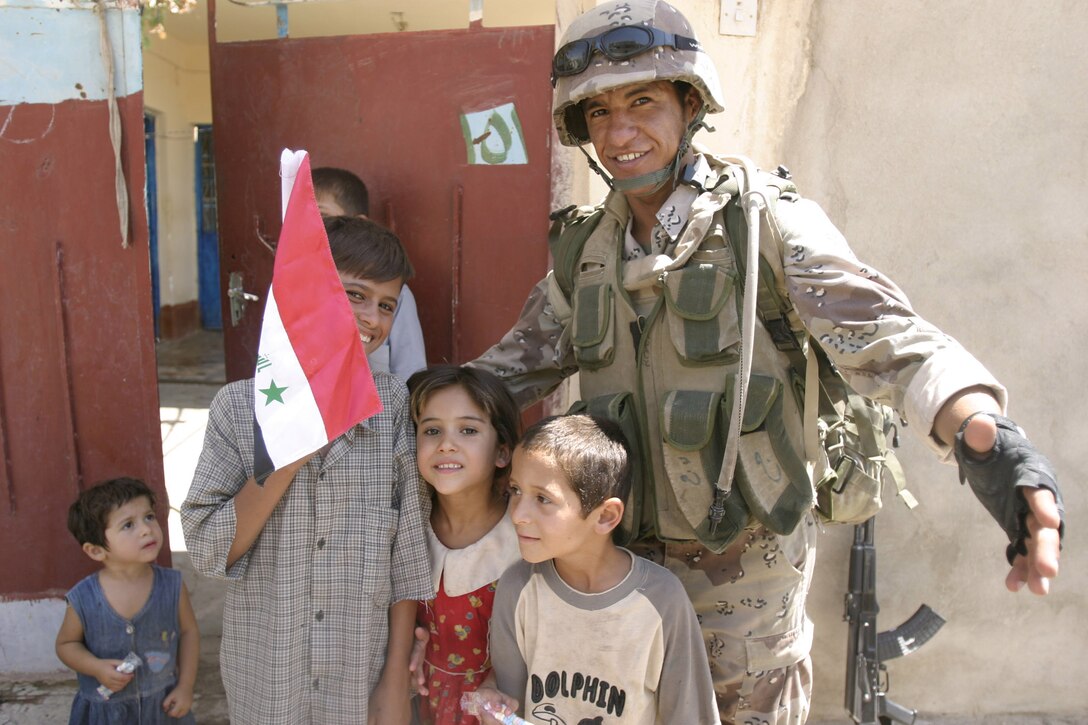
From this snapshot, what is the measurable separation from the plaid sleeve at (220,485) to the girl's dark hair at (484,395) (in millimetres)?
396

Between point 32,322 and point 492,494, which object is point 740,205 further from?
point 32,322

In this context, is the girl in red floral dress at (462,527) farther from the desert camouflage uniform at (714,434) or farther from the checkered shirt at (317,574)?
the desert camouflage uniform at (714,434)

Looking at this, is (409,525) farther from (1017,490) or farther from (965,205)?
(965,205)

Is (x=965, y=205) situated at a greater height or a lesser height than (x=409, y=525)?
greater

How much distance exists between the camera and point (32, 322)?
2988 mm

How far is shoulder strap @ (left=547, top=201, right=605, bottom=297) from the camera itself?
217cm

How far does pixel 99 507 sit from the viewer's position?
2623mm

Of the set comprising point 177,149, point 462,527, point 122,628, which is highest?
point 177,149

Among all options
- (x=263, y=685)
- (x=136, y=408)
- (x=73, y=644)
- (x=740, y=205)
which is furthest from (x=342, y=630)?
(x=136, y=408)

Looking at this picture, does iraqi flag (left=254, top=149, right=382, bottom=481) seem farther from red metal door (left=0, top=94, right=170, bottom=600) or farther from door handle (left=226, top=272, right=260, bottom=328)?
door handle (left=226, top=272, right=260, bottom=328)

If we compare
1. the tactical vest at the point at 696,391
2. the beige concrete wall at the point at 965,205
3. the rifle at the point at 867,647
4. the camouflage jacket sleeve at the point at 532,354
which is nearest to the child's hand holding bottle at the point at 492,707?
the tactical vest at the point at 696,391

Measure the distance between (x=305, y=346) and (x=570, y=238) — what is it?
29.8 inches

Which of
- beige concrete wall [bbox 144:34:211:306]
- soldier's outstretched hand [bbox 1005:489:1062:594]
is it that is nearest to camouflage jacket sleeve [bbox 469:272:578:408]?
soldier's outstretched hand [bbox 1005:489:1062:594]

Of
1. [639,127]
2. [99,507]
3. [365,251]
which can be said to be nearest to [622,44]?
[639,127]
